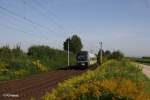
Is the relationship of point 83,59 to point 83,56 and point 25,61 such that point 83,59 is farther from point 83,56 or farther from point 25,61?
point 25,61

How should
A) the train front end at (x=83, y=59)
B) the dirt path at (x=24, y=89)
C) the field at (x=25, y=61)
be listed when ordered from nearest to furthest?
the dirt path at (x=24, y=89) → the field at (x=25, y=61) → the train front end at (x=83, y=59)

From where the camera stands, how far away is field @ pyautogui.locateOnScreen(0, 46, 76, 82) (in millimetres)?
43031

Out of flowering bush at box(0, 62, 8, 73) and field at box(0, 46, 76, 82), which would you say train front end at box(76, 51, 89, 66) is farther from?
flowering bush at box(0, 62, 8, 73)

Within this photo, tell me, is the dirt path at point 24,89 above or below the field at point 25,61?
below

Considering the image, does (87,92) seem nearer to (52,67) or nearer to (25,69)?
(25,69)

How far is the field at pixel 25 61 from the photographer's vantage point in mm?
43031

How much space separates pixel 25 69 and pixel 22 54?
9.86 meters

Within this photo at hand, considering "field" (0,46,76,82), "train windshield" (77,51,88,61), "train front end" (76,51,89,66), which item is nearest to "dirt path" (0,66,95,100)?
"field" (0,46,76,82)

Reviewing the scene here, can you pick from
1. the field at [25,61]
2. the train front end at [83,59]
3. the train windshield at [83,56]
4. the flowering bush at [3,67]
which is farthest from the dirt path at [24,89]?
the train windshield at [83,56]

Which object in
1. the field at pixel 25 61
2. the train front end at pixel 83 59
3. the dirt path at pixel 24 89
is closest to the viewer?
the dirt path at pixel 24 89

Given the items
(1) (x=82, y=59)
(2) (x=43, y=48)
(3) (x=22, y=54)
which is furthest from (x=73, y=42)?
(3) (x=22, y=54)

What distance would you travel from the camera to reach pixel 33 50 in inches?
2741

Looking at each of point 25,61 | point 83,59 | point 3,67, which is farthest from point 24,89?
point 83,59

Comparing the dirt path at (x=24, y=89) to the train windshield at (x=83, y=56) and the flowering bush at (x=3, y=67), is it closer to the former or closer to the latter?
the flowering bush at (x=3, y=67)
